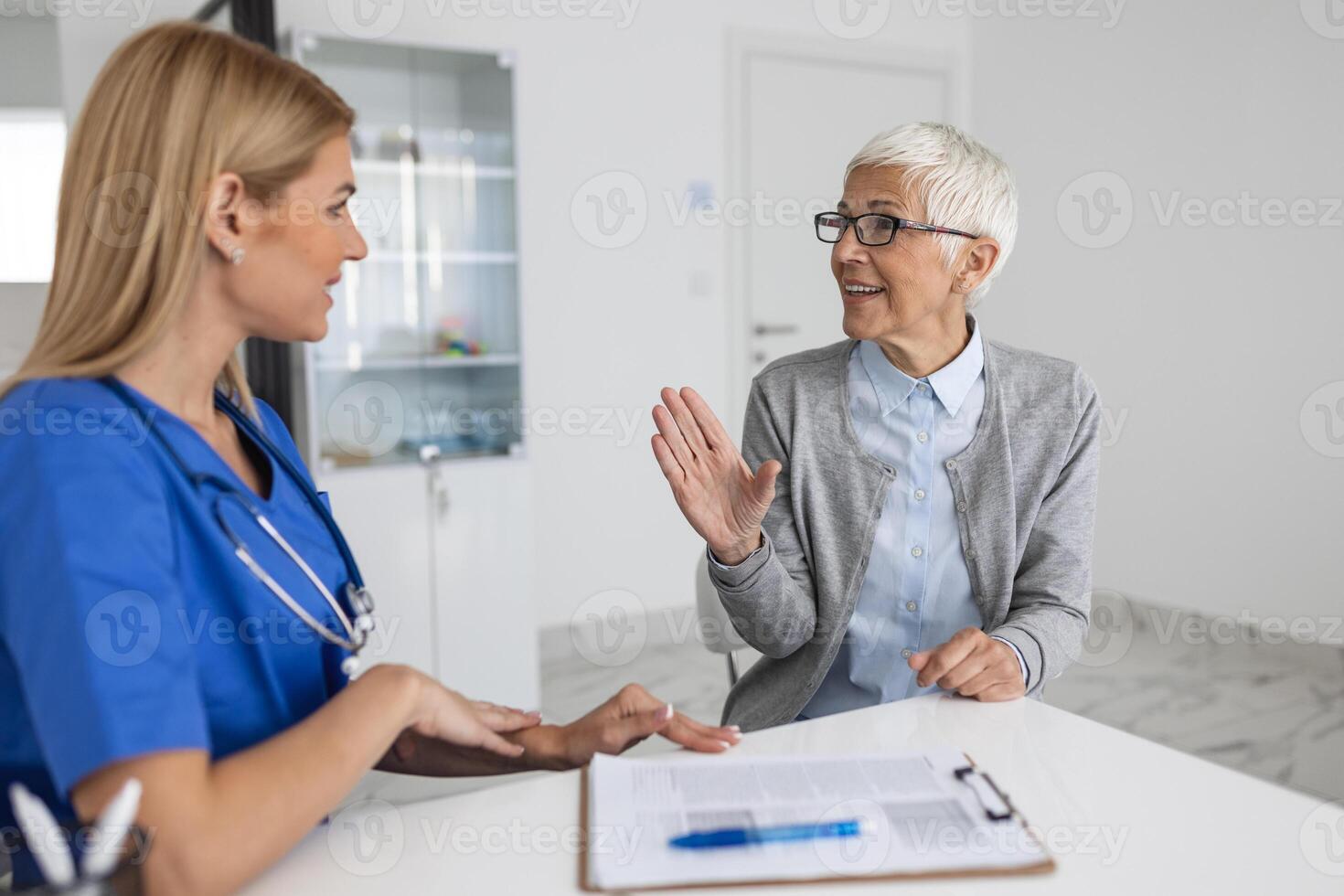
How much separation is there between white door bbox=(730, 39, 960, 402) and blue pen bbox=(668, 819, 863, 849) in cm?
364

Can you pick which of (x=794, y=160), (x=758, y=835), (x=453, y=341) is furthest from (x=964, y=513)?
(x=794, y=160)

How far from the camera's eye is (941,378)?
5.64ft

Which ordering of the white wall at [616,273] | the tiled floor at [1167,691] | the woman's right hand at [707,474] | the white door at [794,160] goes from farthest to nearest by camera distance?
the white door at [794,160]
the white wall at [616,273]
the tiled floor at [1167,691]
the woman's right hand at [707,474]

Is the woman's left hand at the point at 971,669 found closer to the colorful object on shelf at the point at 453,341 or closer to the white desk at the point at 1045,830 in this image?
the white desk at the point at 1045,830

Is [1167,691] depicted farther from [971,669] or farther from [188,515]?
[188,515]

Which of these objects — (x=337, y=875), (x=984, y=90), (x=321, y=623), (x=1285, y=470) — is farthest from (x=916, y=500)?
(x=984, y=90)

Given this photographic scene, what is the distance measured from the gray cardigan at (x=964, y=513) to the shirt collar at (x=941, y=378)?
0.03m

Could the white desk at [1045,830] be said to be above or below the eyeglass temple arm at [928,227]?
below

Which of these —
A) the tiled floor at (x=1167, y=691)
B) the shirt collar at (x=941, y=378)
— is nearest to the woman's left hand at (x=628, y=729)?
the shirt collar at (x=941, y=378)

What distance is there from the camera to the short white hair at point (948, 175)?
1.70 meters

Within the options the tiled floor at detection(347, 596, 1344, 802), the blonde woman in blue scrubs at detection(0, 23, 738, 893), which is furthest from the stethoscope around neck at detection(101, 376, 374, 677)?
the tiled floor at detection(347, 596, 1344, 802)

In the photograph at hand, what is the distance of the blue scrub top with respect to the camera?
2.73 feet

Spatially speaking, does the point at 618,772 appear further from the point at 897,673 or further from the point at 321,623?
the point at 897,673

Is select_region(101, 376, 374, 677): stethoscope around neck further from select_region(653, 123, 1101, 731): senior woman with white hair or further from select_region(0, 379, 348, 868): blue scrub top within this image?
select_region(653, 123, 1101, 731): senior woman with white hair
